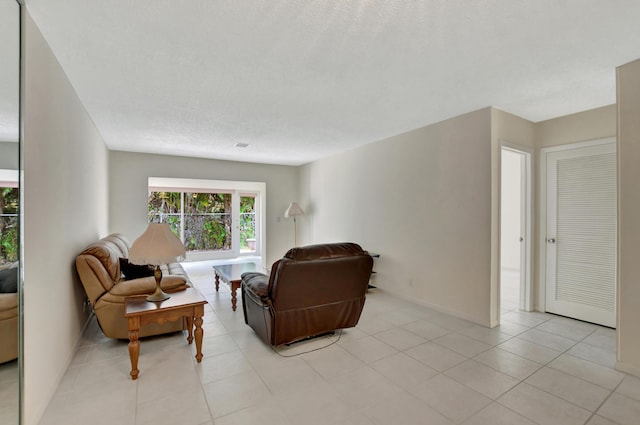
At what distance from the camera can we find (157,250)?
8.20 feet

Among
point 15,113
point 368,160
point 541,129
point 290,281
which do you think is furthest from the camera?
point 368,160

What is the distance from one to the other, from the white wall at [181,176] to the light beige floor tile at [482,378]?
17.0 ft

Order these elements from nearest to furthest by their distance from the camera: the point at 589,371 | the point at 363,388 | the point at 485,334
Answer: the point at 363,388 → the point at 589,371 → the point at 485,334

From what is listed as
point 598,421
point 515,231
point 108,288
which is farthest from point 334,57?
point 515,231

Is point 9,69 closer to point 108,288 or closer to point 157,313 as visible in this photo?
point 157,313

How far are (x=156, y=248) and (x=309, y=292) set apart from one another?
4.48 ft

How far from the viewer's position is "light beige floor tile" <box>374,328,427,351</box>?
2859mm

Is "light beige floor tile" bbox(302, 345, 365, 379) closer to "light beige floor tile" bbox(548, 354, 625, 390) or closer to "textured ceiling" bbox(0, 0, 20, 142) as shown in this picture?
"light beige floor tile" bbox(548, 354, 625, 390)

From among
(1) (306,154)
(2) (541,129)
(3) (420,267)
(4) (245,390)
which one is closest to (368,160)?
(1) (306,154)

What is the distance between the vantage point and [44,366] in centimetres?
190

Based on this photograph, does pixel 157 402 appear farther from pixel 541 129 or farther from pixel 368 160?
pixel 541 129

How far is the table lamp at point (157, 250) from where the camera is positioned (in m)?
2.48

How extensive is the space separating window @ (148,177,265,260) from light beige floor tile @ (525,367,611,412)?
619 centimetres

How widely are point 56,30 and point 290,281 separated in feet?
7.67
